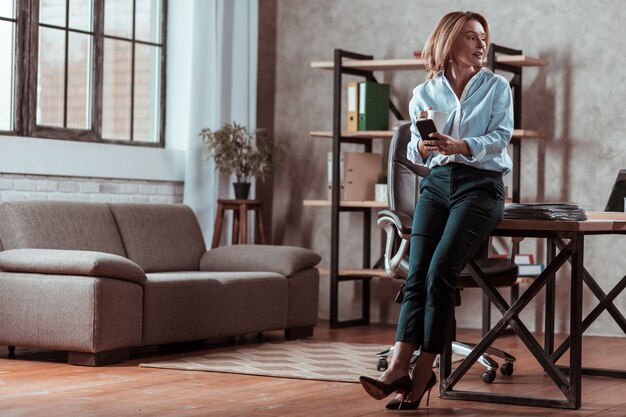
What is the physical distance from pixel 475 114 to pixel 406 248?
102cm

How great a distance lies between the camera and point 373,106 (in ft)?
22.6

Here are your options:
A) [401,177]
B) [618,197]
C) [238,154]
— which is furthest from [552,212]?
[238,154]

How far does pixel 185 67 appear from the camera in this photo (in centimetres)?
712

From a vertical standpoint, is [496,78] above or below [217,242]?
above

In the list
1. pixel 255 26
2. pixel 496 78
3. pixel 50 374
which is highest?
pixel 255 26

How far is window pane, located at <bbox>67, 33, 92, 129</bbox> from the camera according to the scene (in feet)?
21.1

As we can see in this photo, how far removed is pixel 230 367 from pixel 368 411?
1212 mm

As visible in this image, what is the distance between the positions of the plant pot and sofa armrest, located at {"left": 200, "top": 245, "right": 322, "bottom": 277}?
74 centimetres

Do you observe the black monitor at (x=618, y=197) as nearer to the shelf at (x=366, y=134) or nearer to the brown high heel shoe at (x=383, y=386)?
the brown high heel shoe at (x=383, y=386)

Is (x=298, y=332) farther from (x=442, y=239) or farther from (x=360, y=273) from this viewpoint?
(x=442, y=239)

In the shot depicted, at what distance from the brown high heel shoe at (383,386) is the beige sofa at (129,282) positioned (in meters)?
1.66

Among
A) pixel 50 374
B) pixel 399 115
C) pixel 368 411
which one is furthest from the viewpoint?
pixel 399 115

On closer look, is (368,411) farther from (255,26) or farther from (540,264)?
(255,26)

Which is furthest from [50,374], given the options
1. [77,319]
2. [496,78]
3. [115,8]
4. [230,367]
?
[115,8]
